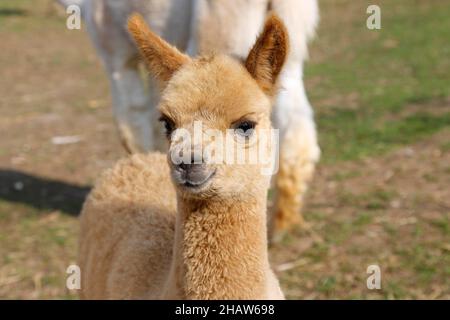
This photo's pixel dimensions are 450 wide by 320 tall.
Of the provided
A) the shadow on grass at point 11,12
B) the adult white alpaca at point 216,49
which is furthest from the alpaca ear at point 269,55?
the shadow on grass at point 11,12

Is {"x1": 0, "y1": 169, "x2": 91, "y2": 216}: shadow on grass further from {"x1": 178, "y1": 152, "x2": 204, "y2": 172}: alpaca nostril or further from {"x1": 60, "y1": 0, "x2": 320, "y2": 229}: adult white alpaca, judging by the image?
{"x1": 178, "y1": 152, "x2": 204, "y2": 172}: alpaca nostril

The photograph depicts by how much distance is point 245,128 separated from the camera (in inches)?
92.7

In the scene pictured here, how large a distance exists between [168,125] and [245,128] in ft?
0.87

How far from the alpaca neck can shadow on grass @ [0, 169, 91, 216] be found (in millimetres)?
3192

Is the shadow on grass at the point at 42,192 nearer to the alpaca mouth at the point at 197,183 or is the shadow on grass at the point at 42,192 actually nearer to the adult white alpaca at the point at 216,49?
the adult white alpaca at the point at 216,49

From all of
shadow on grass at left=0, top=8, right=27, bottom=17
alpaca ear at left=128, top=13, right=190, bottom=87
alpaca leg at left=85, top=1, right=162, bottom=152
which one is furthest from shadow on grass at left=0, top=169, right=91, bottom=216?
shadow on grass at left=0, top=8, right=27, bottom=17

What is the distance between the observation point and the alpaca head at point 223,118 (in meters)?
2.24

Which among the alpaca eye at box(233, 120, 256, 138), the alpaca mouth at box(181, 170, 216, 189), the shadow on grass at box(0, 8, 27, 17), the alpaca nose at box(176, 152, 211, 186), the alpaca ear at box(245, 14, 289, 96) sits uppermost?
the shadow on grass at box(0, 8, 27, 17)

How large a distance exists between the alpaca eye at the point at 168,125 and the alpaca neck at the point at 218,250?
24cm

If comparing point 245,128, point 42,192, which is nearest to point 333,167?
point 42,192

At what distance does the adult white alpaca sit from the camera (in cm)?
417

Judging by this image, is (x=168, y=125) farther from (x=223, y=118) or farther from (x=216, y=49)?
(x=216, y=49)

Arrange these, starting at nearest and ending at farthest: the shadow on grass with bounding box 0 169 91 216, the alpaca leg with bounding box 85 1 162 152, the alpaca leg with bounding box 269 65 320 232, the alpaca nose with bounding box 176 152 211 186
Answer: the alpaca nose with bounding box 176 152 211 186
the alpaca leg with bounding box 269 65 320 232
the alpaca leg with bounding box 85 1 162 152
the shadow on grass with bounding box 0 169 91 216
